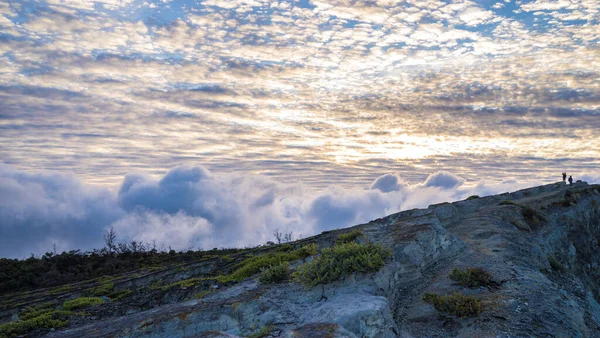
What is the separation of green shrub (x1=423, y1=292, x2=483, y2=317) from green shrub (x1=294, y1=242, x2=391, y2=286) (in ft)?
7.83

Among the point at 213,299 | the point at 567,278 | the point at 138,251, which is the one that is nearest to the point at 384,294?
the point at 213,299

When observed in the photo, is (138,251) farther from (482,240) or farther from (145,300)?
(482,240)

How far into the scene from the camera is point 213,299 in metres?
13.7

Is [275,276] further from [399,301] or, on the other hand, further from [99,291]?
[99,291]

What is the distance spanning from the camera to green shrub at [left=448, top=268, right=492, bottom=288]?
14.8 m

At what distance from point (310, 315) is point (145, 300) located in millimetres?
12866

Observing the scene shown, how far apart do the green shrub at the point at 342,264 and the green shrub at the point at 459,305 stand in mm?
2387

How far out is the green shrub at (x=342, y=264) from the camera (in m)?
12.5

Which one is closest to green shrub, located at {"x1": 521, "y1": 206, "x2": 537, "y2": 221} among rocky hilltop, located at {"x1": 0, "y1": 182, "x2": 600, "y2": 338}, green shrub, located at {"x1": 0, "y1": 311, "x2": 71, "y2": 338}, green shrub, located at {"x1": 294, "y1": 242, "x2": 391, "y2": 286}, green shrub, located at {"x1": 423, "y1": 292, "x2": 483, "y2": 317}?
rocky hilltop, located at {"x1": 0, "y1": 182, "x2": 600, "y2": 338}

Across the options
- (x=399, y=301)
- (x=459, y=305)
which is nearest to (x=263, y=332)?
(x=399, y=301)

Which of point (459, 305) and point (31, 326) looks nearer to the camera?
point (459, 305)

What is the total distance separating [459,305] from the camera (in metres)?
12.2

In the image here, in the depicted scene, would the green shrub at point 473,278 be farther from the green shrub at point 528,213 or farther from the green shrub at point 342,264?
the green shrub at point 528,213

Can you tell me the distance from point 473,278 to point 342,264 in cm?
624
